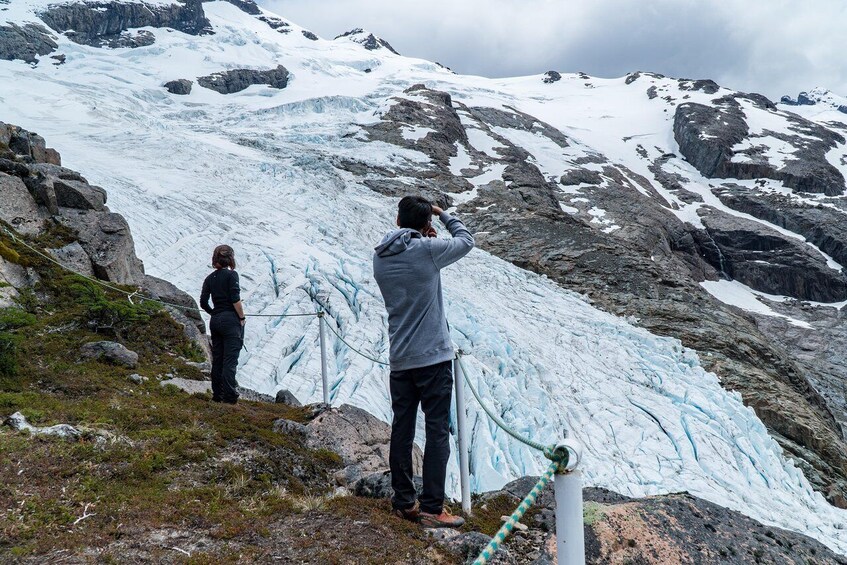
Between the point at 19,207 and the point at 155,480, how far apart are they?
923 centimetres

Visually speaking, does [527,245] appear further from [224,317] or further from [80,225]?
[224,317]

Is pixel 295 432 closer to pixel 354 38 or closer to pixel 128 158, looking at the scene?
pixel 128 158

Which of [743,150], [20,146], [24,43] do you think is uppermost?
[24,43]

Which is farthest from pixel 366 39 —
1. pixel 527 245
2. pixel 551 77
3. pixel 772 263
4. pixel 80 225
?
pixel 80 225

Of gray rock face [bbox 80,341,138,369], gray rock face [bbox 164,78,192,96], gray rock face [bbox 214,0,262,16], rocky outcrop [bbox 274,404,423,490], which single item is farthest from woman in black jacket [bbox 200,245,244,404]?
gray rock face [bbox 214,0,262,16]

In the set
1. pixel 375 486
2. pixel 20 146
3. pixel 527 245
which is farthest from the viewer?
pixel 527 245

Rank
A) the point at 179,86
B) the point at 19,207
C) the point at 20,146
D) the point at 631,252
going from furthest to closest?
the point at 179,86 < the point at 631,252 < the point at 20,146 < the point at 19,207

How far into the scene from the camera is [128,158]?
953 inches

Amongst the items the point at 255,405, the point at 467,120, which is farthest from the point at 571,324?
the point at 467,120

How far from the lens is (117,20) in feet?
258

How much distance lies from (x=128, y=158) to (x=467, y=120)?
115 ft

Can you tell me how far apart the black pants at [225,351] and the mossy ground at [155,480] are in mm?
286

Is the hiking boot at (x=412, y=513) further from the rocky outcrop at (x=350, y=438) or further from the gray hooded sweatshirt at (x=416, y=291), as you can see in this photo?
the rocky outcrop at (x=350, y=438)

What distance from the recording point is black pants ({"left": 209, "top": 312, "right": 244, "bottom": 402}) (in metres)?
6.73
